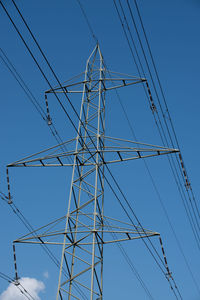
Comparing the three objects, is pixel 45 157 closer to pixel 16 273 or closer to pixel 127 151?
pixel 127 151

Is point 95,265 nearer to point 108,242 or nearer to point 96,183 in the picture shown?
point 108,242

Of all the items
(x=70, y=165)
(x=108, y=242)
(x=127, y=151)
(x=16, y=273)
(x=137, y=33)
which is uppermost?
(x=137, y=33)

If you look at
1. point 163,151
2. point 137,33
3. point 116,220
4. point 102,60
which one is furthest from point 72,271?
point 102,60

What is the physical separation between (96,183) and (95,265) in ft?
9.91

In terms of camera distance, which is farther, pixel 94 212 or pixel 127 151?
pixel 127 151

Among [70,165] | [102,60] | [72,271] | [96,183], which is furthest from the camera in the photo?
[102,60]

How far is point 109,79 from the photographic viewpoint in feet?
59.9

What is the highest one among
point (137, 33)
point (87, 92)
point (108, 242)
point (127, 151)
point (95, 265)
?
point (87, 92)

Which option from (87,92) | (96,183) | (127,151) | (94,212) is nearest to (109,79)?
(87,92)

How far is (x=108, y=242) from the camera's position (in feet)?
43.5

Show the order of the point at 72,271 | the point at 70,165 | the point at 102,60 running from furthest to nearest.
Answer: the point at 102,60
the point at 70,165
the point at 72,271

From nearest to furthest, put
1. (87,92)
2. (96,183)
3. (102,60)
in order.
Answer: (96,183), (87,92), (102,60)

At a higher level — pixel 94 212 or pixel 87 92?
pixel 87 92

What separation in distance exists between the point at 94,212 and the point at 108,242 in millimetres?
1234
